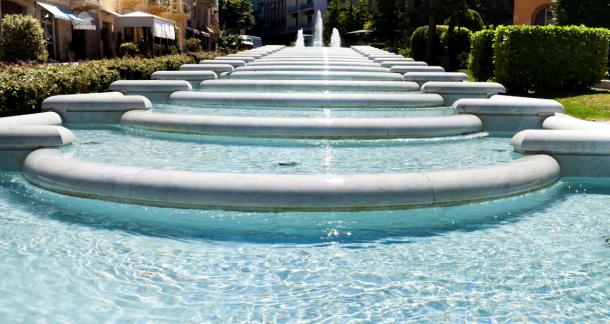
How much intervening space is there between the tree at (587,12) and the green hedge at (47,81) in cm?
1629

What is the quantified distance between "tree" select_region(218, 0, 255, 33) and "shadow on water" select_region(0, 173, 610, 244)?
76911mm

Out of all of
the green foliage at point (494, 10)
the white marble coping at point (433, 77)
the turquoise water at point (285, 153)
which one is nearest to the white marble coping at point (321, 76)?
the white marble coping at point (433, 77)

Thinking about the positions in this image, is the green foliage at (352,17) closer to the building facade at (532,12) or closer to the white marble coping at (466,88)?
the building facade at (532,12)

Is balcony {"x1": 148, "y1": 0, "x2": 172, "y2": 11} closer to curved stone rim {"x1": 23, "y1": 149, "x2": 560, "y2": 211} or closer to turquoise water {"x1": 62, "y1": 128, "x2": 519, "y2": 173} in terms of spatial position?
turquoise water {"x1": 62, "y1": 128, "x2": 519, "y2": 173}

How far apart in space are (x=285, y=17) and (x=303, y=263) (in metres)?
89.1

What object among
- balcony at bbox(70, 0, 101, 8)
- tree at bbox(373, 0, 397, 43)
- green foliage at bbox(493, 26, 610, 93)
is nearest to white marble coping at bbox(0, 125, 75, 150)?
green foliage at bbox(493, 26, 610, 93)

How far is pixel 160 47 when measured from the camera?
41.8 meters

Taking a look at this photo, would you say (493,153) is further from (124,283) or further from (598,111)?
(598,111)

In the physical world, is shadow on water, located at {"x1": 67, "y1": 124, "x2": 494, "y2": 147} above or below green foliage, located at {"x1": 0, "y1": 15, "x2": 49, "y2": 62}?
below

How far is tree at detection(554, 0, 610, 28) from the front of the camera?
2327cm

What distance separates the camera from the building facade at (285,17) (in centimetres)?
8381

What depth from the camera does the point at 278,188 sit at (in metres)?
5.09

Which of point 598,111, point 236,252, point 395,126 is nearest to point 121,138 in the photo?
point 395,126

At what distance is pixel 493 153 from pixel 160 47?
3684 cm
